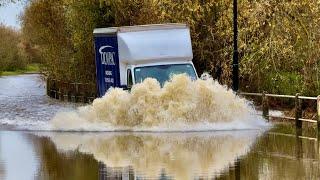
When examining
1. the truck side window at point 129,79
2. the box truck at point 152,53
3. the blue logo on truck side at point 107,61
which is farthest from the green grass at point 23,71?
the truck side window at point 129,79

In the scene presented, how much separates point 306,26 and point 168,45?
4967 millimetres

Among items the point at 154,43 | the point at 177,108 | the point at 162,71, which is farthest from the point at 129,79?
the point at 177,108

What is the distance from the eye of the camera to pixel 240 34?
29.3 m

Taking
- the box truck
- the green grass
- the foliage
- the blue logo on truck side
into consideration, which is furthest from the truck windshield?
the green grass

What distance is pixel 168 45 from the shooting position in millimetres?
25125

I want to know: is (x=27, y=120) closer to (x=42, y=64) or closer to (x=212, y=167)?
(x=212, y=167)

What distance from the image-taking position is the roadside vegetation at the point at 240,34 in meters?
27.0

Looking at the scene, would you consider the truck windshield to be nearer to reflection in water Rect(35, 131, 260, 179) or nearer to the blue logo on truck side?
the blue logo on truck side

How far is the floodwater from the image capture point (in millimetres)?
13695

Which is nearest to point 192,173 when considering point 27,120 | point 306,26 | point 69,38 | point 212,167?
point 212,167

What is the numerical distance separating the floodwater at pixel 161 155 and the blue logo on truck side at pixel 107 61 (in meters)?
4.48

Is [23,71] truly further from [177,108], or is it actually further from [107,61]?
[177,108]

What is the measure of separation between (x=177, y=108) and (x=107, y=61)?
6.91m

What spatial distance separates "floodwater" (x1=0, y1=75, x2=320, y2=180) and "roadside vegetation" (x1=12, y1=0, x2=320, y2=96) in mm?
4744
